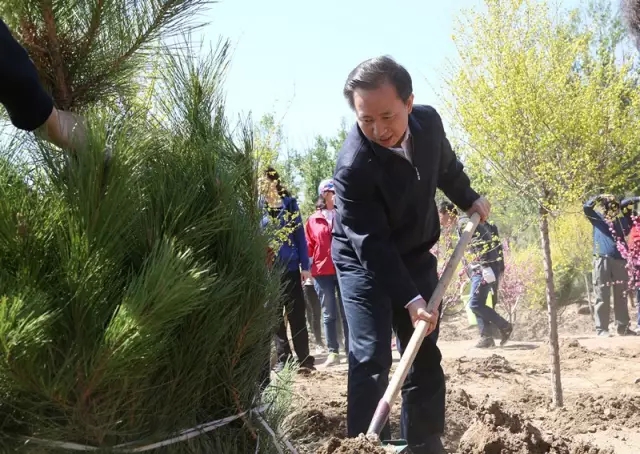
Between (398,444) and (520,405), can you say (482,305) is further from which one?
(398,444)

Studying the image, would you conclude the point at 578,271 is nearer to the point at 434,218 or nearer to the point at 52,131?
the point at 434,218

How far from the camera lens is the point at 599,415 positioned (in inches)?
197

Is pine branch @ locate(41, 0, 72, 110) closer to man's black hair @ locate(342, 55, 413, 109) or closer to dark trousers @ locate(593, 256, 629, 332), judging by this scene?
man's black hair @ locate(342, 55, 413, 109)

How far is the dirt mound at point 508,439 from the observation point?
11.4 feet

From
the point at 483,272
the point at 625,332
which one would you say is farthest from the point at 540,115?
the point at 625,332

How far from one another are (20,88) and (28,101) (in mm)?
42

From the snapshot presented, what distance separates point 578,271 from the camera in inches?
553

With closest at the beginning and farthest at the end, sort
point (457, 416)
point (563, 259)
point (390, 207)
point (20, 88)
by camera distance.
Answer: point (20, 88)
point (390, 207)
point (457, 416)
point (563, 259)

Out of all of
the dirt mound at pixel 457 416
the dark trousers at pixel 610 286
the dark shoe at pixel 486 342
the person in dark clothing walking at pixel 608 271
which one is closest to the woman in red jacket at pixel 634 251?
the person in dark clothing walking at pixel 608 271

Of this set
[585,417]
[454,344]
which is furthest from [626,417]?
[454,344]

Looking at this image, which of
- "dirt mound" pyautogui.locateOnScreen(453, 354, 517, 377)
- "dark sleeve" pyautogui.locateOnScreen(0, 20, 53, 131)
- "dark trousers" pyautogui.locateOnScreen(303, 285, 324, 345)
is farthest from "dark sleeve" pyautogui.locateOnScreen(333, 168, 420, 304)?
"dark trousers" pyautogui.locateOnScreen(303, 285, 324, 345)

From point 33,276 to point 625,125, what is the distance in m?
4.79

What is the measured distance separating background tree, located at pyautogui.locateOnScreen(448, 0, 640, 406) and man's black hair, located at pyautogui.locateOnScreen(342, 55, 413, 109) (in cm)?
215

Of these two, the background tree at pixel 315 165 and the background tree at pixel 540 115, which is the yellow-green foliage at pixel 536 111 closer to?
the background tree at pixel 540 115
